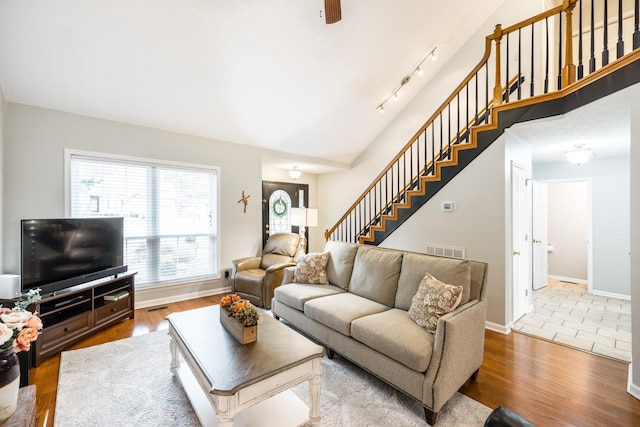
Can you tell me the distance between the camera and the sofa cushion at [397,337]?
74.7 inches

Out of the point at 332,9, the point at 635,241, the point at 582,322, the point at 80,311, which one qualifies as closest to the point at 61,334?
the point at 80,311

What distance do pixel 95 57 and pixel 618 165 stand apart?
7.53 metres

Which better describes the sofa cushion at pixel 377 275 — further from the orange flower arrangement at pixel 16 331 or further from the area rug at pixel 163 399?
the orange flower arrangement at pixel 16 331

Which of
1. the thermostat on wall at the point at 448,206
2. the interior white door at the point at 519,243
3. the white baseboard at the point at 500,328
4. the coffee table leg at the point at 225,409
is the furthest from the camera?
the thermostat on wall at the point at 448,206

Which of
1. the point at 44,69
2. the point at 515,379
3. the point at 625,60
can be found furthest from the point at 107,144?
the point at 625,60

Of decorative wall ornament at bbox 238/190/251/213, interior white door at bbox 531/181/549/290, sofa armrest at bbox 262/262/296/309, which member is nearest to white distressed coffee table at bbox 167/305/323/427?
sofa armrest at bbox 262/262/296/309

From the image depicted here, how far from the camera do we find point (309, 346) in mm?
1898

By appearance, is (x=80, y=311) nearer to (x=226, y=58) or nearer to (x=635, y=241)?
(x=226, y=58)

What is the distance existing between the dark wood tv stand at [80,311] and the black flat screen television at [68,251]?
109 millimetres

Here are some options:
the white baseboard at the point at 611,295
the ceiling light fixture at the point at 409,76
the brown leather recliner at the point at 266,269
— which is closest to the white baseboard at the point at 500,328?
the brown leather recliner at the point at 266,269

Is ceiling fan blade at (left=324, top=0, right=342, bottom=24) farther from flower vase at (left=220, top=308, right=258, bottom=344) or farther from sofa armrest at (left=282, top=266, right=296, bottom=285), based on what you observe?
sofa armrest at (left=282, top=266, right=296, bottom=285)

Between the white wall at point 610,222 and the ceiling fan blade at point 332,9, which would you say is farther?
the white wall at point 610,222

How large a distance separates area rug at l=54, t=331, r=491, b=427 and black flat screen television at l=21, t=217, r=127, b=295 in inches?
31.6

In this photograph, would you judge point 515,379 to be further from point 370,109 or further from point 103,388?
point 370,109
